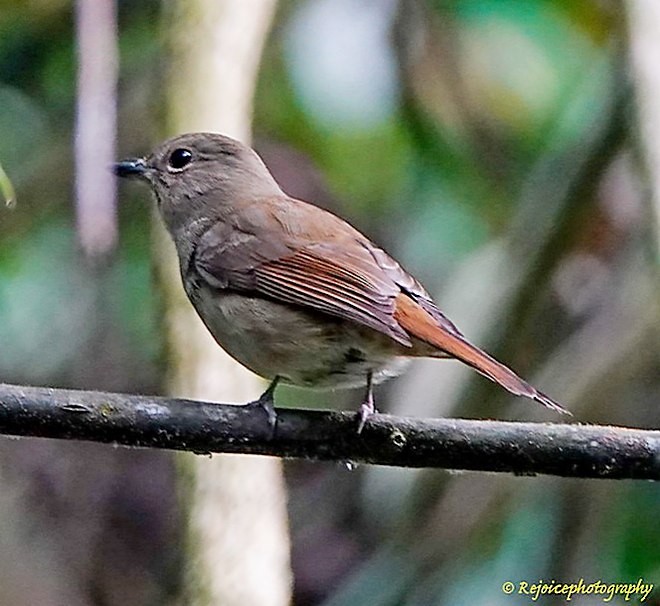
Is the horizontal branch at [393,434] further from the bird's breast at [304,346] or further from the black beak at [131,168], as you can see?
the black beak at [131,168]

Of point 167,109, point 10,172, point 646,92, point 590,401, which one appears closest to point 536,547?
point 590,401

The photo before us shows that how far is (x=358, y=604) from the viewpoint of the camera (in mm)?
3629

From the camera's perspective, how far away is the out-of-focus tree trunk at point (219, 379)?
2.73m

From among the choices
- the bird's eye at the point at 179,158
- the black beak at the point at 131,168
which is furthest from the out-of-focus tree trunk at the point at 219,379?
the black beak at the point at 131,168

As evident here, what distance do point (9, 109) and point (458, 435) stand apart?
9.84ft

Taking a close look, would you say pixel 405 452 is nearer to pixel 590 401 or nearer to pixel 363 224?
pixel 590 401

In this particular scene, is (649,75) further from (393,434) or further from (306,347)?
(393,434)

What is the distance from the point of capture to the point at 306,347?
2658 mm

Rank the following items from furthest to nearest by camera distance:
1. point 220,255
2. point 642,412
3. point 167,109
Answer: point 642,412
point 167,109
point 220,255

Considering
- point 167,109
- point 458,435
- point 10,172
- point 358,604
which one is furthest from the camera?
point 10,172

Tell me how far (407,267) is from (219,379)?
6.26 feet

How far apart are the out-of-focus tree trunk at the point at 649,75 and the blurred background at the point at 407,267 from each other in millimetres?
304

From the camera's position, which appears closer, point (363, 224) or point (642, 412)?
point (642, 412)

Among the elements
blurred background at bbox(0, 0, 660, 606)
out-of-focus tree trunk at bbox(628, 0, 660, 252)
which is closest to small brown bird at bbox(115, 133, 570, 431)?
out-of-focus tree trunk at bbox(628, 0, 660, 252)
